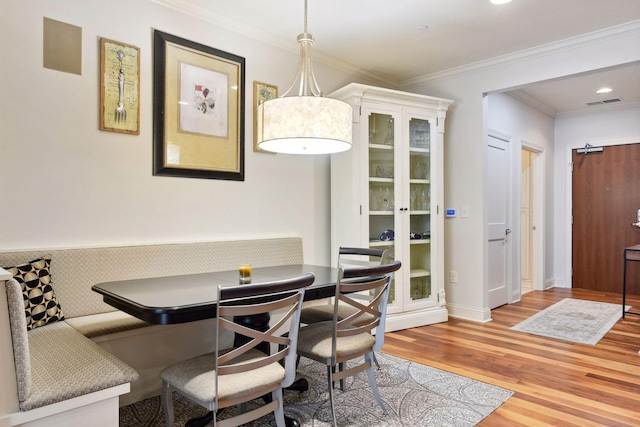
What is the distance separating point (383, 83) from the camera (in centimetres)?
455

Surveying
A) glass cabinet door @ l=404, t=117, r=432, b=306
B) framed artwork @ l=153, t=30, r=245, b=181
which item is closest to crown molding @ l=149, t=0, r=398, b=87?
framed artwork @ l=153, t=30, r=245, b=181

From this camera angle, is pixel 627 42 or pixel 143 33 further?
pixel 627 42

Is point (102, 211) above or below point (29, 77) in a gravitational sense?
below

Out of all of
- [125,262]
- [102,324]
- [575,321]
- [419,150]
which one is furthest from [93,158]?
[575,321]

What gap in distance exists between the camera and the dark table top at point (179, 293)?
1608mm

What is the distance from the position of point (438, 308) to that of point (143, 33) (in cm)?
348

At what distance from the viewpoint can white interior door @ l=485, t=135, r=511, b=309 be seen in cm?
470

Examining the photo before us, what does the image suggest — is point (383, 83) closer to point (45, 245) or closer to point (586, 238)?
point (45, 245)

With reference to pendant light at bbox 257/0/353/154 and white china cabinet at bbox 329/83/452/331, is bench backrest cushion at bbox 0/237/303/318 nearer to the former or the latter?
white china cabinet at bbox 329/83/452/331

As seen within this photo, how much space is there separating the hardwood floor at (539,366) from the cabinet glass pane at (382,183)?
0.69m

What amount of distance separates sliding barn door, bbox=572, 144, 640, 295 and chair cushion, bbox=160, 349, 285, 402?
230 inches

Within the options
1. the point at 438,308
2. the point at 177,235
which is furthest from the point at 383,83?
the point at 177,235

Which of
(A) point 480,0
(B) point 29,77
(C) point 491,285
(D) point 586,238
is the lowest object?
(C) point 491,285

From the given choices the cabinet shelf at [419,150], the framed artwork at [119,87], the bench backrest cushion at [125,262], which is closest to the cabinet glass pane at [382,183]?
the cabinet shelf at [419,150]
